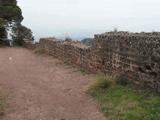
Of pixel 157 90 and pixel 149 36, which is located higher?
pixel 149 36

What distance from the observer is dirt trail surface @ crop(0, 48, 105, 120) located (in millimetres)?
9164

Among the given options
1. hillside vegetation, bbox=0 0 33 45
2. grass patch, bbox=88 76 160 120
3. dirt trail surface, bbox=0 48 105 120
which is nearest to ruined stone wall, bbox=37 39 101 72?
dirt trail surface, bbox=0 48 105 120

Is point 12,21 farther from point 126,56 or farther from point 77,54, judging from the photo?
point 126,56

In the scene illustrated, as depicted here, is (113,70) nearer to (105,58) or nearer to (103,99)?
(105,58)

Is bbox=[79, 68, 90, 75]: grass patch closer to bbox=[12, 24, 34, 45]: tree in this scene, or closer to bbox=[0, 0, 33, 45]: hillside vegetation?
bbox=[0, 0, 33, 45]: hillside vegetation

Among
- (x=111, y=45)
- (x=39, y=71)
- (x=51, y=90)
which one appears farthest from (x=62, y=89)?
(x=39, y=71)

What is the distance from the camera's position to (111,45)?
42.2ft

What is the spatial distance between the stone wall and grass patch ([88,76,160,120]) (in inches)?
16.0

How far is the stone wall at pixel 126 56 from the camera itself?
33.8 ft

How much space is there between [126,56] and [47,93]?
241 centimetres

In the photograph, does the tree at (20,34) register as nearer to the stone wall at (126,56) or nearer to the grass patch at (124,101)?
the stone wall at (126,56)

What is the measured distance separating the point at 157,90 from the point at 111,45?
3238mm

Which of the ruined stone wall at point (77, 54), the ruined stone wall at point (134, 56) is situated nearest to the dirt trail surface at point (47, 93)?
the ruined stone wall at point (77, 54)

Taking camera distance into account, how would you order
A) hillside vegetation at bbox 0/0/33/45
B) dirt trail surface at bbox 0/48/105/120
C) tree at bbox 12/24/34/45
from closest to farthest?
dirt trail surface at bbox 0/48/105/120 < hillside vegetation at bbox 0/0/33/45 < tree at bbox 12/24/34/45
